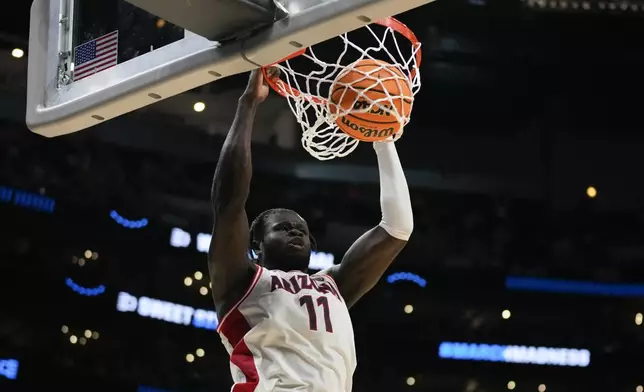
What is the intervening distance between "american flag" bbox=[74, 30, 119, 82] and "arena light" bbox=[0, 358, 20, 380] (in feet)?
30.8

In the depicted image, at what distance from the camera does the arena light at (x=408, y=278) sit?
1303 centimetres

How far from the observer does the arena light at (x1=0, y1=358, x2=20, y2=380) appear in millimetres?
11422

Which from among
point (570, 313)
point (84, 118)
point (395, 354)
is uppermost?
point (84, 118)

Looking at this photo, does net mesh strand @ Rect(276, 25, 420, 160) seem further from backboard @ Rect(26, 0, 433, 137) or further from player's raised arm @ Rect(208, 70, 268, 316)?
backboard @ Rect(26, 0, 433, 137)

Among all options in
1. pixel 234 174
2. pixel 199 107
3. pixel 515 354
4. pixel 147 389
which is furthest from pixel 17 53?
pixel 234 174

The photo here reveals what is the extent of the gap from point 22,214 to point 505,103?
20.3ft

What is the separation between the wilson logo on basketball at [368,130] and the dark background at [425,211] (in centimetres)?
810

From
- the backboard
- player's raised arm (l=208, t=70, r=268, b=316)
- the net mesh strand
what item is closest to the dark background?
the net mesh strand

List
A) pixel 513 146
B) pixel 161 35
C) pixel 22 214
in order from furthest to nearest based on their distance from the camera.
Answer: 1. pixel 513 146
2. pixel 22 214
3. pixel 161 35

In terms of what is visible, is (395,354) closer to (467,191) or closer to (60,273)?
(467,191)

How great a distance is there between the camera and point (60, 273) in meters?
12.1

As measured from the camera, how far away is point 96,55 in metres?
2.82

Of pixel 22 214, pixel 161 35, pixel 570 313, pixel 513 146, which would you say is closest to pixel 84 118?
pixel 161 35

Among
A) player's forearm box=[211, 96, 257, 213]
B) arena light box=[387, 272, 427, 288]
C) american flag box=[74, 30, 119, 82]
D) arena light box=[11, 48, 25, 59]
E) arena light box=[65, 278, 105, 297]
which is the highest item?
american flag box=[74, 30, 119, 82]
